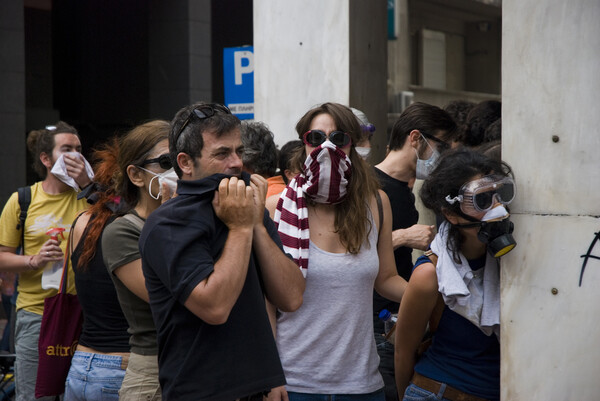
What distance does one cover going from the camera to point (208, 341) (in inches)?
107

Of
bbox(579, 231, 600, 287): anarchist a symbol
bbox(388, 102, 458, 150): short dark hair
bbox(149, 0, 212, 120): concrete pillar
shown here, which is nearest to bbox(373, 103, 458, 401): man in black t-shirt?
bbox(388, 102, 458, 150): short dark hair

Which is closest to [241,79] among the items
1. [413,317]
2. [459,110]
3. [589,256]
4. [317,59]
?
[317,59]

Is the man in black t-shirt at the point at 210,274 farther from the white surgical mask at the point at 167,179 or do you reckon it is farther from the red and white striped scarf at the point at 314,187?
the white surgical mask at the point at 167,179

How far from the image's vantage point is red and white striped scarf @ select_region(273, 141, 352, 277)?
11.4ft

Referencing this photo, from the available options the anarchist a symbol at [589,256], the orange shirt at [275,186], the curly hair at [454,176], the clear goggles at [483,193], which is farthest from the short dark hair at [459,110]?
the anarchist a symbol at [589,256]

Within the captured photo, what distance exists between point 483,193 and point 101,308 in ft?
5.89

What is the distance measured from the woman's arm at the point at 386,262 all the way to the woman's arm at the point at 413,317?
10.9 inches

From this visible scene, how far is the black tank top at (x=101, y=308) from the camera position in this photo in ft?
12.4

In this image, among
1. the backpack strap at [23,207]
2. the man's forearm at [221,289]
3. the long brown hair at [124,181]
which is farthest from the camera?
the backpack strap at [23,207]

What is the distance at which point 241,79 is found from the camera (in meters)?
8.27

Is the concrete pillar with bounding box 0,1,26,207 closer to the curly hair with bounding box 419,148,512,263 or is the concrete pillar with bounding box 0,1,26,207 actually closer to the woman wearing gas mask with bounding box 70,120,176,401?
the woman wearing gas mask with bounding box 70,120,176,401

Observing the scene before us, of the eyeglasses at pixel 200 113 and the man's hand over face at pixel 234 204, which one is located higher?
the eyeglasses at pixel 200 113

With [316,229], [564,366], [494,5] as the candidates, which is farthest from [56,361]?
[494,5]

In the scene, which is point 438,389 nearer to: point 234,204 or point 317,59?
point 234,204
